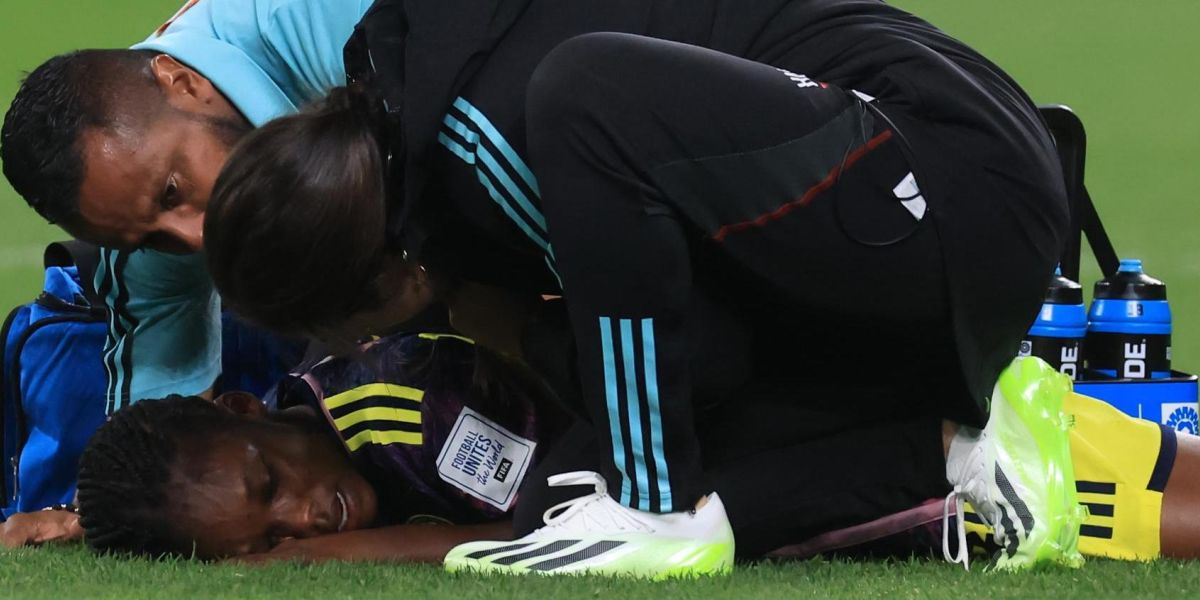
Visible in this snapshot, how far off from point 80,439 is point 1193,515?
5.79ft

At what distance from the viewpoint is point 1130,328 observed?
2699 millimetres

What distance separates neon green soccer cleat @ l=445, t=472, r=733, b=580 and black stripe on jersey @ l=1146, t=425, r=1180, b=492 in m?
0.62

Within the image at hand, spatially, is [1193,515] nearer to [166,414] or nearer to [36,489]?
[166,414]

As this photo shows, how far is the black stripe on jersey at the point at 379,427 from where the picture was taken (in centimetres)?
220

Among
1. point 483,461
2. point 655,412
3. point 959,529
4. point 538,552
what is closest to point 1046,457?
point 959,529

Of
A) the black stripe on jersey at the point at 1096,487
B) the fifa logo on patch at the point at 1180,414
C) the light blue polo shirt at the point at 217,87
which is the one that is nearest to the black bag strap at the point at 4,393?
the light blue polo shirt at the point at 217,87

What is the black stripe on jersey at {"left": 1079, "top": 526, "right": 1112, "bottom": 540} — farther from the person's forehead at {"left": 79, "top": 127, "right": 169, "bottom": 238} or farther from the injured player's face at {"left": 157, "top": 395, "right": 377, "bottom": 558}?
the person's forehead at {"left": 79, "top": 127, "right": 169, "bottom": 238}

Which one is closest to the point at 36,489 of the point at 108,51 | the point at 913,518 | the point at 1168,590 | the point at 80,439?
the point at 80,439

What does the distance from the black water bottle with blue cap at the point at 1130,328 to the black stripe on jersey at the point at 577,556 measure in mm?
1301

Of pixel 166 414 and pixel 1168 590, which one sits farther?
pixel 166 414

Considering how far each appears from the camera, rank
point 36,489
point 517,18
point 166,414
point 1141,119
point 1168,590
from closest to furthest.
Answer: point 1168,590, point 517,18, point 166,414, point 36,489, point 1141,119

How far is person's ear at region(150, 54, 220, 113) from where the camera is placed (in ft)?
6.96

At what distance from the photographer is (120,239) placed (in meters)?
2.12

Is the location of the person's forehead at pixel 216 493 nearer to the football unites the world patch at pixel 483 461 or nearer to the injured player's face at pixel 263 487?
the injured player's face at pixel 263 487
